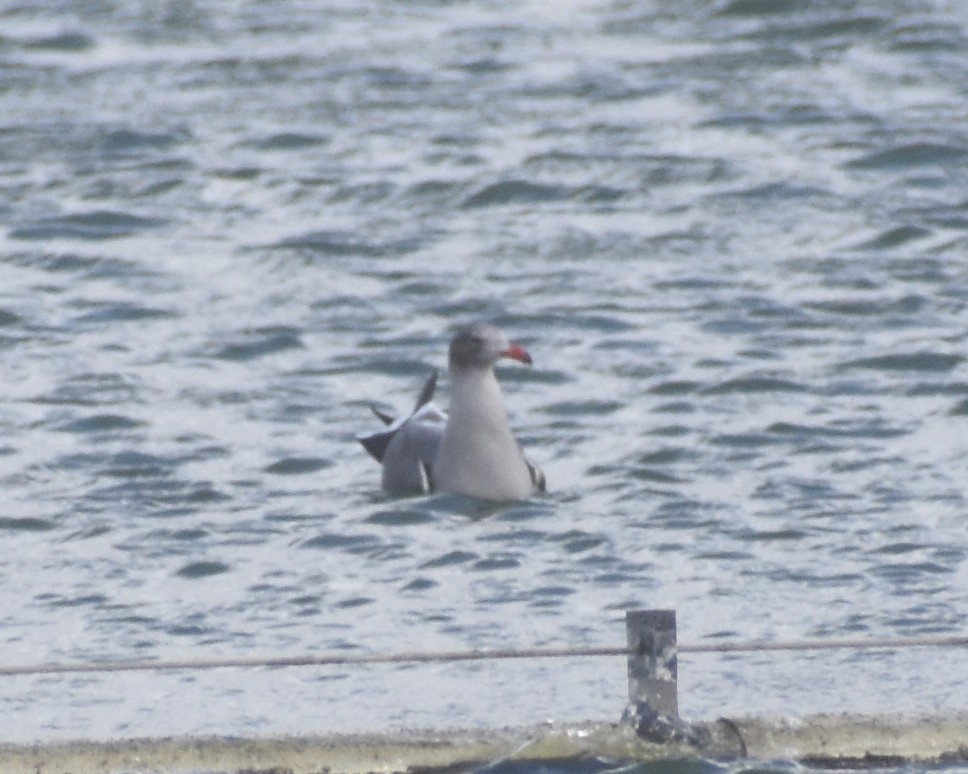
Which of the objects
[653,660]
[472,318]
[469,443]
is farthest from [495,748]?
[472,318]

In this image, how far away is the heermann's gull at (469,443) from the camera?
12.6 metres

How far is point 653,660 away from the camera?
7039 mm

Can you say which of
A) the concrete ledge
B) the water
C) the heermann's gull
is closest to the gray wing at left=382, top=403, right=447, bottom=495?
the heermann's gull

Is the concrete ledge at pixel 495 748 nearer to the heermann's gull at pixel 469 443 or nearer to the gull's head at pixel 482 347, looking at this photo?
the heermann's gull at pixel 469 443

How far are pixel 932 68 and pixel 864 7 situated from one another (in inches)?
81.9

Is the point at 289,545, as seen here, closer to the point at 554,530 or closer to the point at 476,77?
the point at 554,530

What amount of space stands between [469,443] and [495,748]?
562cm

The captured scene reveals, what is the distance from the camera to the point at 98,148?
20078mm

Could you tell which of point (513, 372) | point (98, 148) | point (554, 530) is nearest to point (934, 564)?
point (554, 530)

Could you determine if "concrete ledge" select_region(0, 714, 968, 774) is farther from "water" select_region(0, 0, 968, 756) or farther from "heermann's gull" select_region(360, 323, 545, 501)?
"heermann's gull" select_region(360, 323, 545, 501)

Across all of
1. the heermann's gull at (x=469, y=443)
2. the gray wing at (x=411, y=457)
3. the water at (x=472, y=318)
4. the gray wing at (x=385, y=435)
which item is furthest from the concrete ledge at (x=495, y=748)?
the gray wing at (x=385, y=435)

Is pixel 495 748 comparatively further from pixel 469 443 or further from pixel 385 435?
pixel 385 435

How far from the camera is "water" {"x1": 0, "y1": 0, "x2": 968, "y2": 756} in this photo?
9.94m

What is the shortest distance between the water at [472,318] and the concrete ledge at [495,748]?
1.37 m
